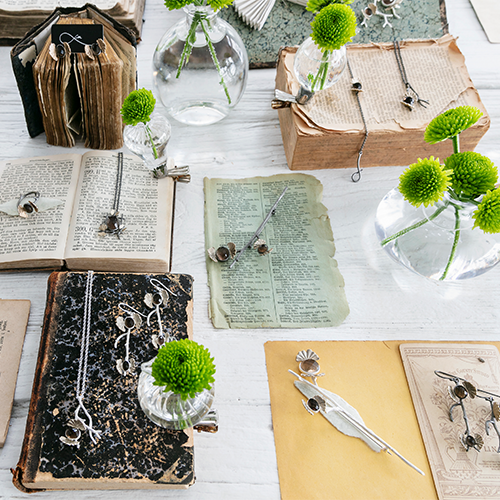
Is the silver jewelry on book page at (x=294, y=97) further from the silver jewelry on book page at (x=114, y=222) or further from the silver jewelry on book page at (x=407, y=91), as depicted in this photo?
the silver jewelry on book page at (x=114, y=222)

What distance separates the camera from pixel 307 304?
986 millimetres

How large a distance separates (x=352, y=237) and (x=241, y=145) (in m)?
0.37

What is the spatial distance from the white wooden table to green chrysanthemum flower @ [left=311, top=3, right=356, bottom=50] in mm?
304

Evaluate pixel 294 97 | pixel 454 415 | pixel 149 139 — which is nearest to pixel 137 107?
pixel 149 139

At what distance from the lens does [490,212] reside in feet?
2.43

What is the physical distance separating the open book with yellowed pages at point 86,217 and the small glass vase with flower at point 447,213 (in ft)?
1.62

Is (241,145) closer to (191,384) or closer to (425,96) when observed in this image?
(425,96)

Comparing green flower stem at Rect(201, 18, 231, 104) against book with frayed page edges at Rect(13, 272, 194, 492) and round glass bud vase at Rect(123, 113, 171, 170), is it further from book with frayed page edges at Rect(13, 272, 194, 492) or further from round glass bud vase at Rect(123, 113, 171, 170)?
book with frayed page edges at Rect(13, 272, 194, 492)

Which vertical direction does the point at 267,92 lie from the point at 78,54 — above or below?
below

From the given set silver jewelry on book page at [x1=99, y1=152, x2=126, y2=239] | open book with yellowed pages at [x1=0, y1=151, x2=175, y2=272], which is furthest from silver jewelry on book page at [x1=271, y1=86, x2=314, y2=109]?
silver jewelry on book page at [x1=99, y1=152, x2=126, y2=239]

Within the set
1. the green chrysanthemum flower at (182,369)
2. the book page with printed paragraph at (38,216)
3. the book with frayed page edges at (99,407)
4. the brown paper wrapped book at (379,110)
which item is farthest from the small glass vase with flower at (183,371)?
the brown paper wrapped book at (379,110)

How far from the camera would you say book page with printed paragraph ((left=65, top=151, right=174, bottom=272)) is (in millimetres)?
962

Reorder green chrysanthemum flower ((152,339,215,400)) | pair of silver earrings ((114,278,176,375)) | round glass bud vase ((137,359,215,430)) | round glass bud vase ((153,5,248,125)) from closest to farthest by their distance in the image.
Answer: green chrysanthemum flower ((152,339,215,400))
round glass bud vase ((137,359,215,430))
pair of silver earrings ((114,278,176,375))
round glass bud vase ((153,5,248,125))

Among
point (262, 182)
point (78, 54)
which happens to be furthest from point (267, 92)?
point (78, 54)
